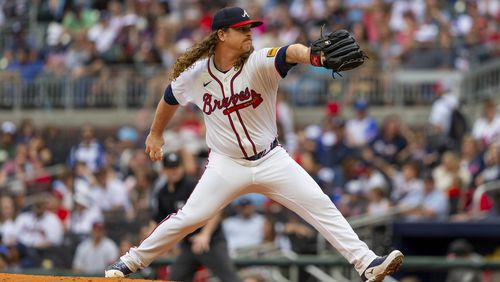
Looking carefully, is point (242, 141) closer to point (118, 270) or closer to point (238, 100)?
point (238, 100)

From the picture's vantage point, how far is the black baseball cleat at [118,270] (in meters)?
9.20

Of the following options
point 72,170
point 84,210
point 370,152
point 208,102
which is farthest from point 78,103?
point 208,102

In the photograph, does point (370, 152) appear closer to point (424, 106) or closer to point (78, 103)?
point (424, 106)

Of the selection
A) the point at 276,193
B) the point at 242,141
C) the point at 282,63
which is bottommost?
the point at 276,193

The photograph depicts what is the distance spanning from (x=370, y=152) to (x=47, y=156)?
18.5ft

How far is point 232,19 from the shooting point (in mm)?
8789

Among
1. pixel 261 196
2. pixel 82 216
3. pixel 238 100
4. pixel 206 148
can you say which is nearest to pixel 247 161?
pixel 238 100

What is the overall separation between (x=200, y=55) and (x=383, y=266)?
6.11 ft

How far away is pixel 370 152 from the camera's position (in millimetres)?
17109

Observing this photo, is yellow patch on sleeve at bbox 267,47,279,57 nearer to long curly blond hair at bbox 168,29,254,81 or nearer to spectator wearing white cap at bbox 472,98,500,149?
long curly blond hair at bbox 168,29,254,81

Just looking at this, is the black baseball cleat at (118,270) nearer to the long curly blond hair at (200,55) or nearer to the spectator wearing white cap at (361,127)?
the long curly blond hair at (200,55)

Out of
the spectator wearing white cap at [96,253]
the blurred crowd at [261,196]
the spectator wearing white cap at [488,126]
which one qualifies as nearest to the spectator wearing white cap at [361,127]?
the blurred crowd at [261,196]

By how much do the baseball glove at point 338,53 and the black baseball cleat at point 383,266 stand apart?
1.34 meters

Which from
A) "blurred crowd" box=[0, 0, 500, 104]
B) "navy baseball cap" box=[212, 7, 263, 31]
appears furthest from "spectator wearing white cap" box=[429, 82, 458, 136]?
"navy baseball cap" box=[212, 7, 263, 31]
